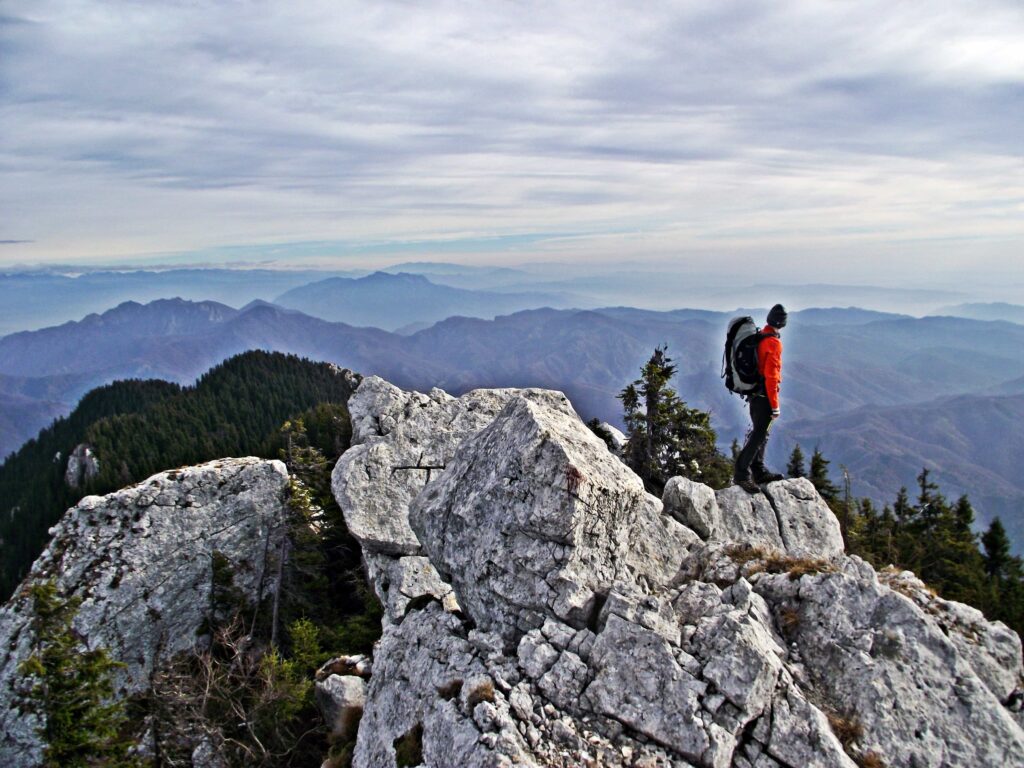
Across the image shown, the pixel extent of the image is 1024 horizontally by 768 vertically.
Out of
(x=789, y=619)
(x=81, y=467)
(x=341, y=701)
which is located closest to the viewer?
(x=789, y=619)

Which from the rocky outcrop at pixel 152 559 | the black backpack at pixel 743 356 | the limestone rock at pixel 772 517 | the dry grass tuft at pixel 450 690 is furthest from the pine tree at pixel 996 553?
the rocky outcrop at pixel 152 559

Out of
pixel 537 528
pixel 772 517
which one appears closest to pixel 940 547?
pixel 772 517

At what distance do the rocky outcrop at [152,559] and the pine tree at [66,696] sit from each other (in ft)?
41.8

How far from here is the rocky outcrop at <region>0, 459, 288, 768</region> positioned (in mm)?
34094

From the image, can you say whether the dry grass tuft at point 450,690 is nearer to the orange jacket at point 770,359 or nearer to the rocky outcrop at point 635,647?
the rocky outcrop at point 635,647

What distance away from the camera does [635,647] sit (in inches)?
548

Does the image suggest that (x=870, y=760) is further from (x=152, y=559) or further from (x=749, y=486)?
(x=152, y=559)

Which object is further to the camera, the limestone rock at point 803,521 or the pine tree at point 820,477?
the pine tree at point 820,477

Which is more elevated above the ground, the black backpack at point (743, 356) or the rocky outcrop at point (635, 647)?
the black backpack at point (743, 356)

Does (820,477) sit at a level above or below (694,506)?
below

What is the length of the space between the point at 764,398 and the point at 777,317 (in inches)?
116

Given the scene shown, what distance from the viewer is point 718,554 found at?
733 inches

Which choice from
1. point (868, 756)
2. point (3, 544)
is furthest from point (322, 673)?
point (3, 544)

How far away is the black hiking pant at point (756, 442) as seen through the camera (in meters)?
21.2
